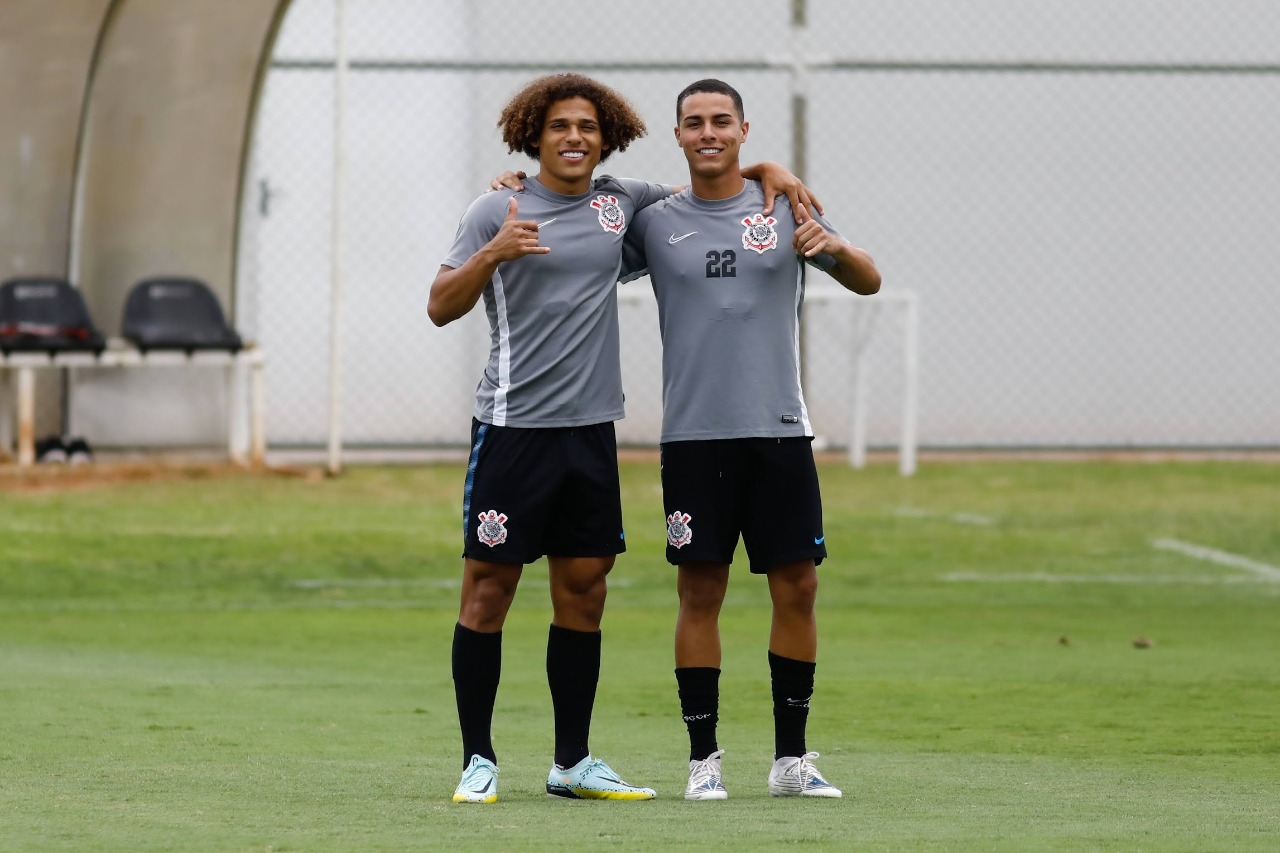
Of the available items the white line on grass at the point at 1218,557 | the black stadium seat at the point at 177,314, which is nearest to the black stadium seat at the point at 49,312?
the black stadium seat at the point at 177,314

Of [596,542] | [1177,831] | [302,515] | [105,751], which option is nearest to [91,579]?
[302,515]

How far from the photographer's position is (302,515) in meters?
12.8

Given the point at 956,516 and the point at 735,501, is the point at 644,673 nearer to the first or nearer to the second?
the point at 735,501

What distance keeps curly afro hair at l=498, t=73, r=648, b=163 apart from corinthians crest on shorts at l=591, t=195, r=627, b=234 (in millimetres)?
136

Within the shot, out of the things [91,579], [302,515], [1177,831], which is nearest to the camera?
[1177,831]

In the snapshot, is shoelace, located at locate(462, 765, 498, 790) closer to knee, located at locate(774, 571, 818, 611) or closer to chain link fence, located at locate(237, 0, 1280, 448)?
knee, located at locate(774, 571, 818, 611)

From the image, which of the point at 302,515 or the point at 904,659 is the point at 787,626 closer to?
the point at 904,659

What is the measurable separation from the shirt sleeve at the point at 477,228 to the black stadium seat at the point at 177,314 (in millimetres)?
9505

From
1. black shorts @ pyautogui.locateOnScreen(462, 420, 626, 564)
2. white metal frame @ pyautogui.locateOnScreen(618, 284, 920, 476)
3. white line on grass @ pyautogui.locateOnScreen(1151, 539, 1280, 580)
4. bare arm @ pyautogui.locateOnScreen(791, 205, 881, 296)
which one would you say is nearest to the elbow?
black shorts @ pyautogui.locateOnScreen(462, 420, 626, 564)

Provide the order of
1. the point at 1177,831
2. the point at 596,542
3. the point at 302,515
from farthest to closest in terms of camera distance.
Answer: the point at 302,515 → the point at 596,542 → the point at 1177,831

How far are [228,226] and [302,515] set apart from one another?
3651mm

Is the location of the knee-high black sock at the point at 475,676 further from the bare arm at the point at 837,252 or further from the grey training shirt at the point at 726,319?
the bare arm at the point at 837,252

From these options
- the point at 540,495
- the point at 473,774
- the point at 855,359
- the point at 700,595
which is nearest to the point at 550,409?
the point at 540,495

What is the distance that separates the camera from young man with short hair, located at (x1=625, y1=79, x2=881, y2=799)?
5.33 m
